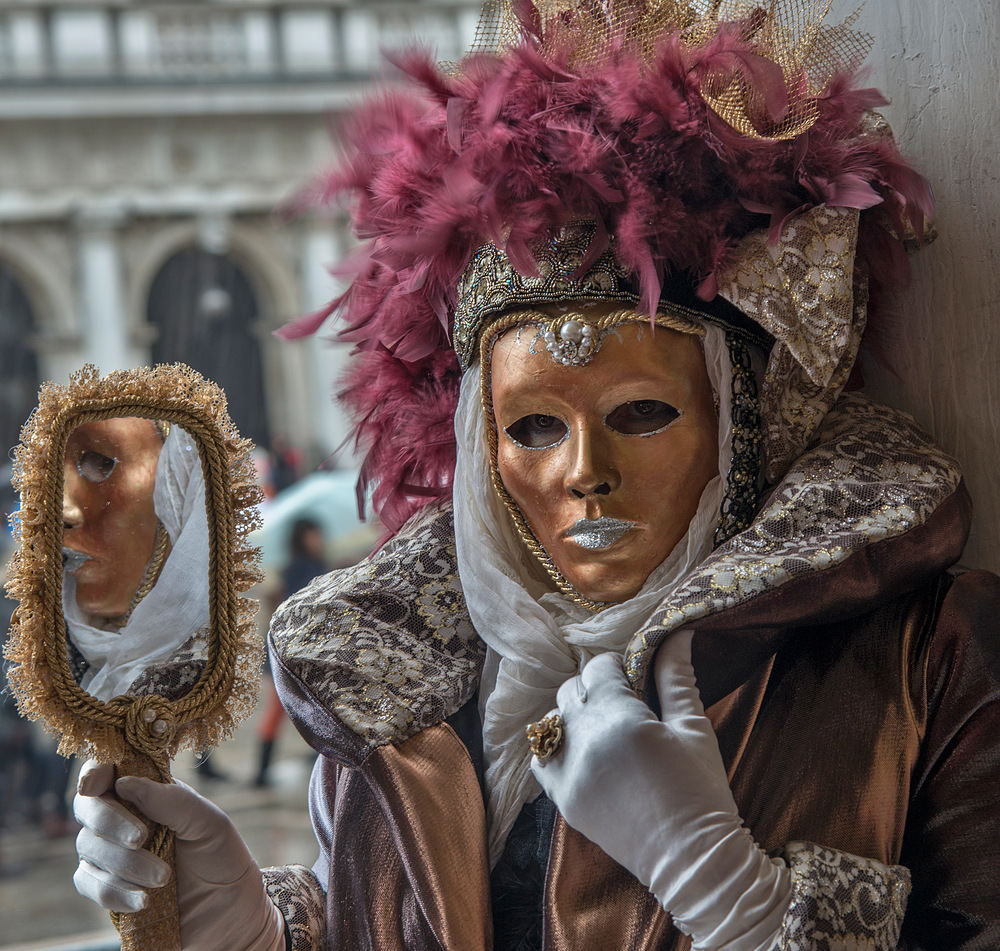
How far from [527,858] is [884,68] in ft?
3.83

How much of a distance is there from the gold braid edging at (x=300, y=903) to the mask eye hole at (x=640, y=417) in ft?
2.48

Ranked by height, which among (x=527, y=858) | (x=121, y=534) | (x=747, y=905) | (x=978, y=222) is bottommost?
(x=527, y=858)

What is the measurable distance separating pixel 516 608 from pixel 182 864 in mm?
497

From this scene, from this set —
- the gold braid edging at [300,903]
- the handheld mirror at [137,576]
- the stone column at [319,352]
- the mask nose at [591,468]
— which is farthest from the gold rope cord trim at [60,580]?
the stone column at [319,352]

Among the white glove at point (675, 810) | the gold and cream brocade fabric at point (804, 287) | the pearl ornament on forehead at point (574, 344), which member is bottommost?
the white glove at point (675, 810)

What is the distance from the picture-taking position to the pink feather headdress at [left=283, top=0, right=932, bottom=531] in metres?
1.21

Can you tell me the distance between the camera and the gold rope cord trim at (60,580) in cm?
115

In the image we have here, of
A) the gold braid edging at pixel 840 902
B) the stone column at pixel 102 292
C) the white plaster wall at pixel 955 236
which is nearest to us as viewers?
the gold braid edging at pixel 840 902

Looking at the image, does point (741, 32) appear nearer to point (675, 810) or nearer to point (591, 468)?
point (591, 468)

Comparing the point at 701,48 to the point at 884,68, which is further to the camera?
the point at 884,68

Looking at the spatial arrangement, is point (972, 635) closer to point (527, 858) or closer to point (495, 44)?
point (527, 858)

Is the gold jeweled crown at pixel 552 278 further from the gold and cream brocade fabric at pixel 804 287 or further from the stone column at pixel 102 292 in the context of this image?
the stone column at pixel 102 292

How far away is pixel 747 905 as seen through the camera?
1051mm

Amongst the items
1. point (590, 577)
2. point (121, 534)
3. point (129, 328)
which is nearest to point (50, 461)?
point (121, 534)
